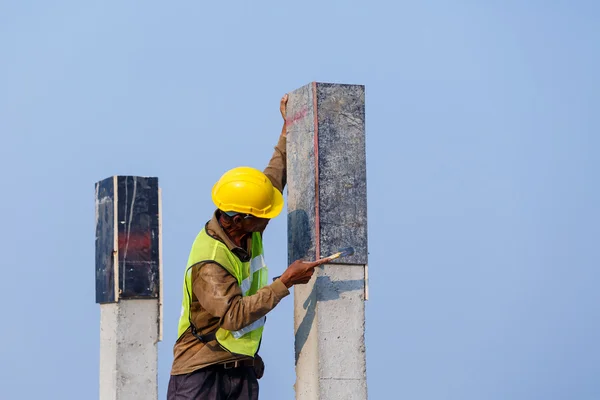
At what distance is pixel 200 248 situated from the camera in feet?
19.6

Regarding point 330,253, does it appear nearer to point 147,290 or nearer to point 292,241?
point 292,241

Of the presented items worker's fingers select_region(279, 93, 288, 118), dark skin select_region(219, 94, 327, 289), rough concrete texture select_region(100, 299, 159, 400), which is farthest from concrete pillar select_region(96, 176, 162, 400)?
dark skin select_region(219, 94, 327, 289)

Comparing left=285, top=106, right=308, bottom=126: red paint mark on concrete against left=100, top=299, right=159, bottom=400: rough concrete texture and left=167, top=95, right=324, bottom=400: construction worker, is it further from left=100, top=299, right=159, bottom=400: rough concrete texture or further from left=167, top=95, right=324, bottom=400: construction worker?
left=100, top=299, right=159, bottom=400: rough concrete texture

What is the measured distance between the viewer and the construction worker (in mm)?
5812

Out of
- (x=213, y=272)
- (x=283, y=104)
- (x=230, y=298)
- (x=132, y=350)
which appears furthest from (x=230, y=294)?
(x=132, y=350)

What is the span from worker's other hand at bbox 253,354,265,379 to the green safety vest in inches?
6.4

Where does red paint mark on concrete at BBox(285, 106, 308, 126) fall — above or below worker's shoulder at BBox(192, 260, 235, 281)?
above

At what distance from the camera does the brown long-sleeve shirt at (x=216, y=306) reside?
577 centimetres

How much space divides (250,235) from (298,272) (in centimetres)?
46

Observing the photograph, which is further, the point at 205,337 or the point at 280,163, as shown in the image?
the point at 280,163

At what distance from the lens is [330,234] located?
6.25 metres

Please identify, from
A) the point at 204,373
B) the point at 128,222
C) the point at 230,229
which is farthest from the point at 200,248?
the point at 128,222

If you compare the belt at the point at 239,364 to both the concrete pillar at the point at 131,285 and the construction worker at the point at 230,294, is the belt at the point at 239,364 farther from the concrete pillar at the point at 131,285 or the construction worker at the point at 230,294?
the concrete pillar at the point at 131,285

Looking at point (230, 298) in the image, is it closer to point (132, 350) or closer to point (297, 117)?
point (297, 117)
